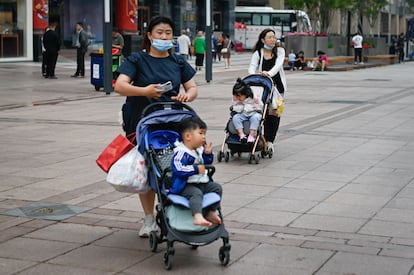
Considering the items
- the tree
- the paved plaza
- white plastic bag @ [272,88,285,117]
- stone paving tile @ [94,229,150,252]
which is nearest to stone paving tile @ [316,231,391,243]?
the paved plaza

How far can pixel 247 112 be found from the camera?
11.3 meters

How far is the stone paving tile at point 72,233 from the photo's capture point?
23.3ft

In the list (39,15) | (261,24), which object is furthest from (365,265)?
(261,24)

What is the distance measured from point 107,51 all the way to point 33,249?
16.2m

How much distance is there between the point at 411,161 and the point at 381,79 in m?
20.5

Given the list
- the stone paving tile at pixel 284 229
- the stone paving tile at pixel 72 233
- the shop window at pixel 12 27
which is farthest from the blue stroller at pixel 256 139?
the shop window at pixel 12 27

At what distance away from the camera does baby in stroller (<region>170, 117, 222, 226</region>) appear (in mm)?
6188

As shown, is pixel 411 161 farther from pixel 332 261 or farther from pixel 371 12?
pixel 371 12

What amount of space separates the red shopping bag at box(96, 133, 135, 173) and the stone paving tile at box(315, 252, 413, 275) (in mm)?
1805

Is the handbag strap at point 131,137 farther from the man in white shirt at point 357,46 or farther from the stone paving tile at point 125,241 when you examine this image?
the man in white shirt at point 357,46

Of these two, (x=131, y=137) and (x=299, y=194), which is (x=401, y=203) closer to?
(x=299, y=194)

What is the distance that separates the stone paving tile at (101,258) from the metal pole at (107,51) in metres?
15.8

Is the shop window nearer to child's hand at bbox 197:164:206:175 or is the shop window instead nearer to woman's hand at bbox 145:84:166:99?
woman's hand at bbox 145:84:166:99

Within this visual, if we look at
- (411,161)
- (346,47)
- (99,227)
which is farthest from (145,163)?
(346,47)
